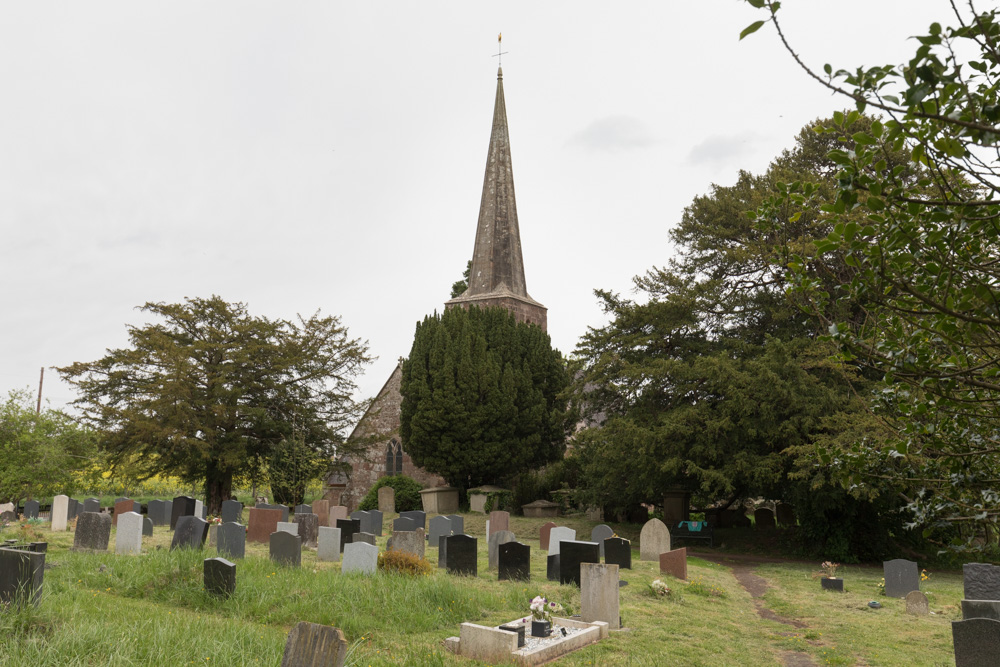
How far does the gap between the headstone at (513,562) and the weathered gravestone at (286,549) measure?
3231 millimetres

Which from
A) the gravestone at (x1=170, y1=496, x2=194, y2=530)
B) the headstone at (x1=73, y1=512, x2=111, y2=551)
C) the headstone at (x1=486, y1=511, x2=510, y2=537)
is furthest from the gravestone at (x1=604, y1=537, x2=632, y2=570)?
the gravestone at (x1=170, y1=496, x2=194, y2=530)

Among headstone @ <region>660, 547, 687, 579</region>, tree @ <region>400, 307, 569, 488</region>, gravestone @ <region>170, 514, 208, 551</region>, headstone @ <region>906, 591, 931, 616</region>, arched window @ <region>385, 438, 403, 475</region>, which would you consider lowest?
headstone @ <region>906, 591, 931, 616</region>

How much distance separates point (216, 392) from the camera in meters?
26.0

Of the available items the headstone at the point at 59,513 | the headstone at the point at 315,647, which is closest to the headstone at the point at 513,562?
the headstone at the point at 315,647

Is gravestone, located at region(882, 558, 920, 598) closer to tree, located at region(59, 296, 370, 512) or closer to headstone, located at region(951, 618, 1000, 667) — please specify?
headstone, located at region(951, 618, 1000, 667)

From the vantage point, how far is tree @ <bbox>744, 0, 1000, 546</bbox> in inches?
103

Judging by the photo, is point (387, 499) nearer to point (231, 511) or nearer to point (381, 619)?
point (231, 511)

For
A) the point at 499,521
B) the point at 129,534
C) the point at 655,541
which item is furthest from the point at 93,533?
the point at 655,541

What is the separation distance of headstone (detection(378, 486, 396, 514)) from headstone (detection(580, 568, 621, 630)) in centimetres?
2014

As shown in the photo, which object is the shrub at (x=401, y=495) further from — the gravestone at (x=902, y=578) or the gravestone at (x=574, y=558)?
the gravestone at (x=902, y=578)

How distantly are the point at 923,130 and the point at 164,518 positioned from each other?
2145cm

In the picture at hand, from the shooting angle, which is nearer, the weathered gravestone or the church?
the weathered gravestone

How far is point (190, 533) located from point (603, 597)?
716 cm

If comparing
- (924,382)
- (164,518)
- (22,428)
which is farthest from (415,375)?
(924,382)
